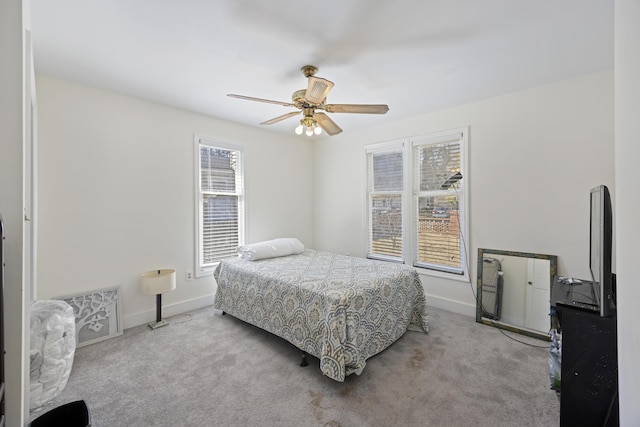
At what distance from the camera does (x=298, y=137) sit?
14.9 ft

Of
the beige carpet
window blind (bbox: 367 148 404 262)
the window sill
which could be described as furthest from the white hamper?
the window sill

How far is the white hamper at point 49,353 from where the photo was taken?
171cm

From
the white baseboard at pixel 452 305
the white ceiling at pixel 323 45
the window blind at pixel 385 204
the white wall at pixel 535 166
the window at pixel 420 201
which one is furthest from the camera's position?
the window blind at pixel 385 204

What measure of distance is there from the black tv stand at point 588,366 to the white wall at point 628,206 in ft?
1.59

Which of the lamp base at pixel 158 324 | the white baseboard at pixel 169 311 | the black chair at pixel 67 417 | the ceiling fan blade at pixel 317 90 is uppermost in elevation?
the ceiling fan blade at pixel 317 90

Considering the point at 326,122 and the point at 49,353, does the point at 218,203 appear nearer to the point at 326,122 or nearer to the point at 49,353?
the point at 326,122

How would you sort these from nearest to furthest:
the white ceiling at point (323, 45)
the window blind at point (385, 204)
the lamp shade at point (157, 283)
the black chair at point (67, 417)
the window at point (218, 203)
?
the black chair at point (67, 417)
the white ceiling at point (323, 45)
the lamp shade at point (157, 283)
the window at point (218, 203)
the window blind at point (385, 204)

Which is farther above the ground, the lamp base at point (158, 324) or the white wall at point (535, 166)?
the white wall at point (535, 166)

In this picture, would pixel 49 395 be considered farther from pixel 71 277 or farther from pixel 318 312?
pixel 318 312

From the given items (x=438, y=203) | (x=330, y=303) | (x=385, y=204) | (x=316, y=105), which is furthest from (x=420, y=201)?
(x=330, y=303)

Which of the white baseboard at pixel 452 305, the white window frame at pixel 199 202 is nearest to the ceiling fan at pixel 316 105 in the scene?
the white window frame at pixel 199 202

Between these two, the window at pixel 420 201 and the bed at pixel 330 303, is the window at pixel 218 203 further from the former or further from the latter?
the window at pixel 420 201

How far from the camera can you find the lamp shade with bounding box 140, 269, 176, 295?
9.05 ft

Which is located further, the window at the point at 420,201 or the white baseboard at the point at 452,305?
the window at the point at 420,201
